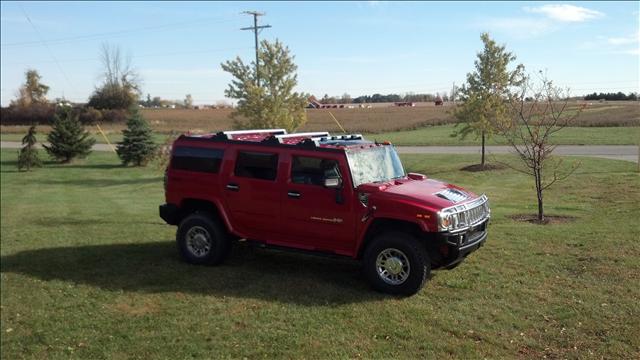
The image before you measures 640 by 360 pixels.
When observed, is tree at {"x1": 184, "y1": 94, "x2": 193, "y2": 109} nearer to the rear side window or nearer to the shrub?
the shrub

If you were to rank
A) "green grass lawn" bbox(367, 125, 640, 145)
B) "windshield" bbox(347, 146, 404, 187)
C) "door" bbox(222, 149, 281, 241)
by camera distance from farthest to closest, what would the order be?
1. "green grass lawn" bbox(367, 125, 640, 145)
2. "door" bbox(222, 149, 281, 241)
3. "windshield" bbox(347, 146, 404, 187)

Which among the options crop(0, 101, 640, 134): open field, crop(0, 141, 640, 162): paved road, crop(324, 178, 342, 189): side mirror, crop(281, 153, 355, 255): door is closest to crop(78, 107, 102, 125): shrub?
crop(0, 101, 640, 134): open field

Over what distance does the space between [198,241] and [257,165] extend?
5.16 feet

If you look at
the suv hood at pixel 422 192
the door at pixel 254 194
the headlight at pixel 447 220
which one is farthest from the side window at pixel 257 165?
the headlight at pixel 447 220

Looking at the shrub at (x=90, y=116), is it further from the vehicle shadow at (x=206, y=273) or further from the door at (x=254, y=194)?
the door at (x=254, y=194)

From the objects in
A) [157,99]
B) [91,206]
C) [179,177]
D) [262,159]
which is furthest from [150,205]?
[157,99]

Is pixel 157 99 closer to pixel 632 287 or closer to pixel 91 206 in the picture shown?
pixel 91 206

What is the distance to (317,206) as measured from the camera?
24.6 feet

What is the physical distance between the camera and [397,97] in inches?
963

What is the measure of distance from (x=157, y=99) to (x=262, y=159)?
120848mm

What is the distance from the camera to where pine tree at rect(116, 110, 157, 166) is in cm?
3225

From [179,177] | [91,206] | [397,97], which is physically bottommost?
[91,206]

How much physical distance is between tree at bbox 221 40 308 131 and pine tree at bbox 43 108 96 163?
13681mm

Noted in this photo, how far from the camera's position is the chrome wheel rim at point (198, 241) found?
28.2 ft
